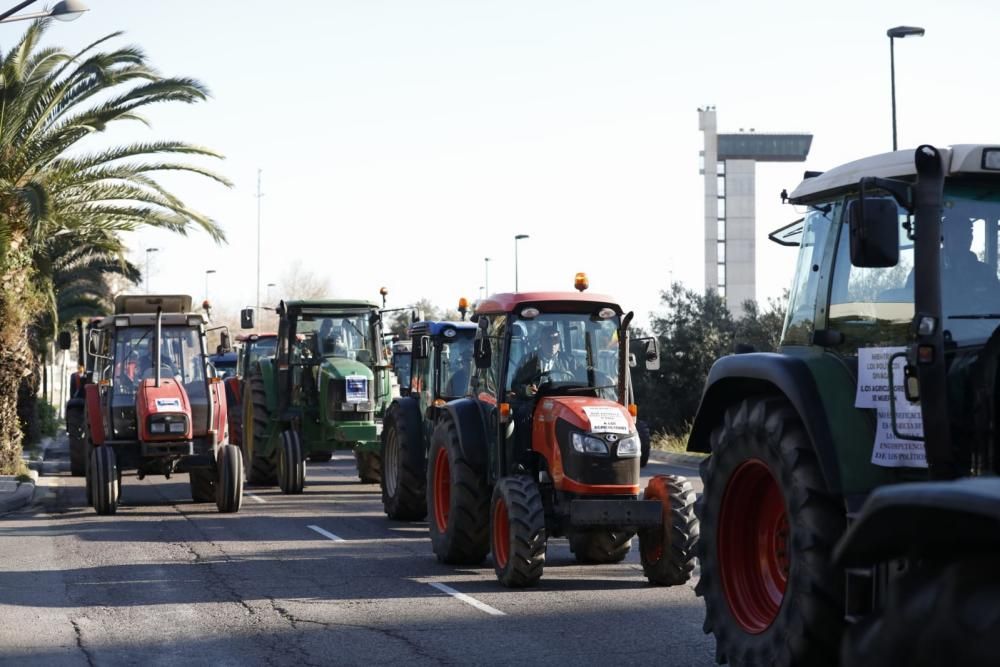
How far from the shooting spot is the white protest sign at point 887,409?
610 centimetres

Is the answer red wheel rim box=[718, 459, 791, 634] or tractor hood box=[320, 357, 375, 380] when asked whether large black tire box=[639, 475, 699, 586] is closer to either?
red wheel rim box=[718, 459, 791, 634]

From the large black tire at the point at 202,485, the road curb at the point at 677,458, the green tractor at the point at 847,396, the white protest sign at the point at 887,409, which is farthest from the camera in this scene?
the road curb at the point at 677,458

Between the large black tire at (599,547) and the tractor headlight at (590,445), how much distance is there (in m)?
1.52

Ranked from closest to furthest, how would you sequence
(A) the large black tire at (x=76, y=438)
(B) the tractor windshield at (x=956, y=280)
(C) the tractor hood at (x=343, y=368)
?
(B) the tractor windshield at (x=956, y=280), (C) the tractor hood at (x=343, y=368), (A) the large black tire at (x=76, y=438)

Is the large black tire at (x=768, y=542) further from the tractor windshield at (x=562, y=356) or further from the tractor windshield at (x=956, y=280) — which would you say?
the tractor windshield at (x=562, y=356)

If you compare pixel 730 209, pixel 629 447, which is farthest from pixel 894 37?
pixel 730 209

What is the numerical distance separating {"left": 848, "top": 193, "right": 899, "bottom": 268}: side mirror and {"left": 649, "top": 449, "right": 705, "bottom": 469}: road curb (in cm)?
2055

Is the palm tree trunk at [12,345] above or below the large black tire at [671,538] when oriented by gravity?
above

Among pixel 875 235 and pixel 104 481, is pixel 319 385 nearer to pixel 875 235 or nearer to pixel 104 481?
pixel 104 481

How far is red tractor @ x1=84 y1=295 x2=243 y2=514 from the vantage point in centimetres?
1767

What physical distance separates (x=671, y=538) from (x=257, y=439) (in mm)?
11951

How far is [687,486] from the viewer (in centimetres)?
1145

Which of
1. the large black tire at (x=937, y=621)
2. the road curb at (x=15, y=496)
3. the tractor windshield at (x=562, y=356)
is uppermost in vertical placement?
the tractor windshield at (x=562, y=356)

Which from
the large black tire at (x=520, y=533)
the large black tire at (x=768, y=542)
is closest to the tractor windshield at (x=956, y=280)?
the large black tire at (x=768, y=542)
